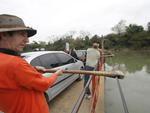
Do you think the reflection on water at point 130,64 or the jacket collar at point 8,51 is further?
the reflection on water at point 130,64

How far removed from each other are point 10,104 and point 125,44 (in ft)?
206

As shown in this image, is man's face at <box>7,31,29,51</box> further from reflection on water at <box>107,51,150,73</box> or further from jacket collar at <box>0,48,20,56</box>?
reflection on water at <box>107,51,150,73</box>

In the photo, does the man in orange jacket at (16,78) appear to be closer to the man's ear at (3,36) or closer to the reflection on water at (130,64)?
the man's ear at (3,36)

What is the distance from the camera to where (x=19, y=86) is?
5.24ft

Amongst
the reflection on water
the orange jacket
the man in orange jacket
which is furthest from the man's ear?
the reflection on water

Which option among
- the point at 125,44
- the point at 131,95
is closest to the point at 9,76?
the point at 131,95

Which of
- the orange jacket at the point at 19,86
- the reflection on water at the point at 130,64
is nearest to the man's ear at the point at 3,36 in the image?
the orange jacket at the point at 19,86

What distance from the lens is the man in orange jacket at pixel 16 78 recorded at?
1.57 m

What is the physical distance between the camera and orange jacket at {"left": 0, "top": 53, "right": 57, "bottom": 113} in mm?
1563

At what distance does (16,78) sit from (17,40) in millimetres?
336

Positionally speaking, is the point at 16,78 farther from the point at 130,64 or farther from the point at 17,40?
the point at 130,64

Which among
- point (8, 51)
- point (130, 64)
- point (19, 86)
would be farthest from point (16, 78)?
point (130, 64)

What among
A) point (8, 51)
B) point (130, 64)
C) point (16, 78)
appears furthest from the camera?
point (130, 64)

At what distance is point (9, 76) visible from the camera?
1.57 m
